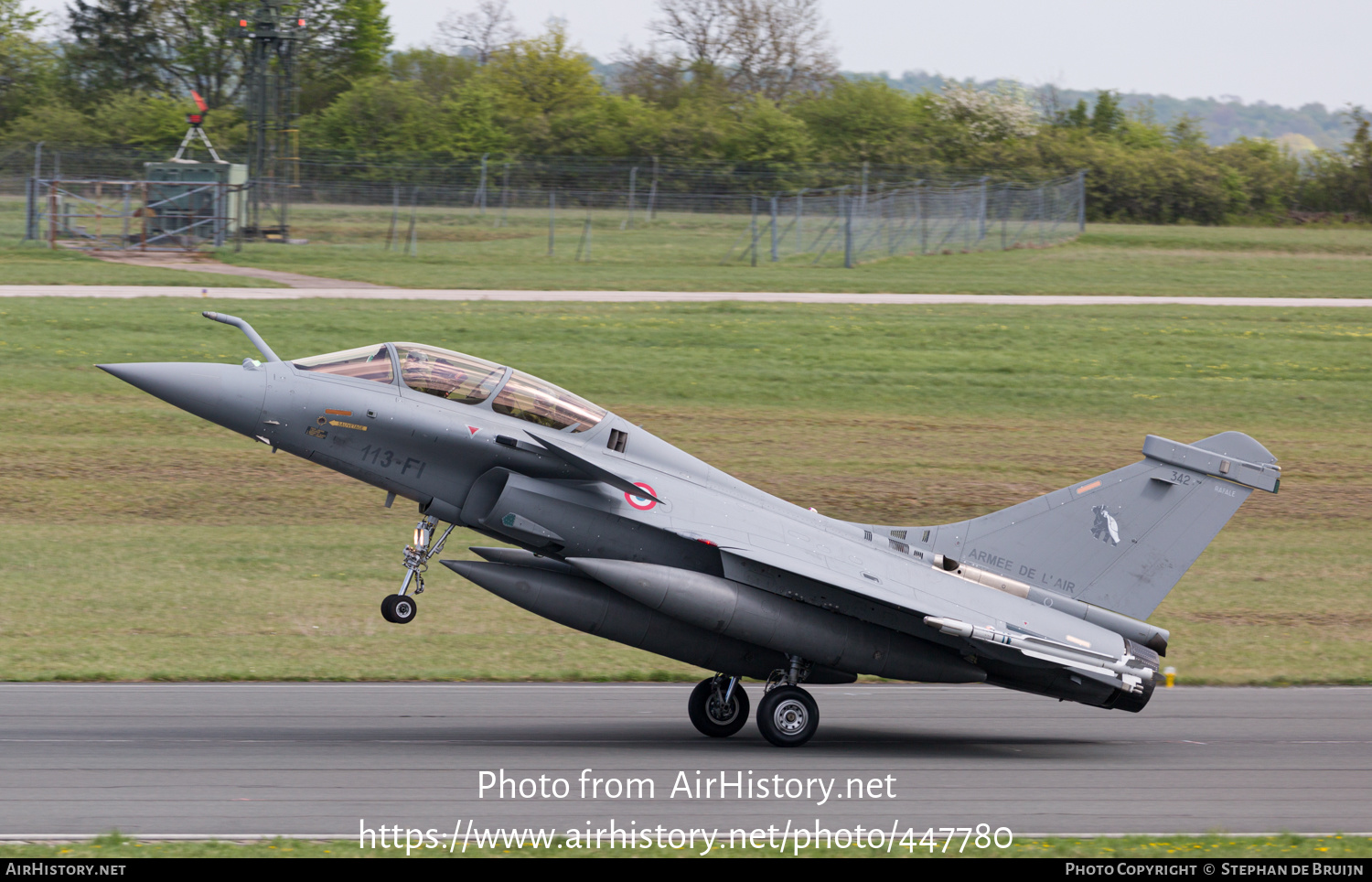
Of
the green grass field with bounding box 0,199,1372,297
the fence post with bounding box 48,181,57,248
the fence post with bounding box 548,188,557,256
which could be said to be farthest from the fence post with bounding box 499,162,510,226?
the fence post with bounding box 48,181,57,248

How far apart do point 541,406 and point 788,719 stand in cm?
373

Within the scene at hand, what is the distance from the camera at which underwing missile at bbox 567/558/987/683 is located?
11883 millimetres

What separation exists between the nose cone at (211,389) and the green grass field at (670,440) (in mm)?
4315

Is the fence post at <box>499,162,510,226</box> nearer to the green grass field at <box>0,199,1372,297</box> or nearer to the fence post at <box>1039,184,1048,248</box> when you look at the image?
the green grass field at <box>0,199,1372,297</box>

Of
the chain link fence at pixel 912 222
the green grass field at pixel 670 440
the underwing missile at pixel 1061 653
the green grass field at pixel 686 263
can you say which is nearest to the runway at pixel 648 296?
the green grass field at pixel 686 263

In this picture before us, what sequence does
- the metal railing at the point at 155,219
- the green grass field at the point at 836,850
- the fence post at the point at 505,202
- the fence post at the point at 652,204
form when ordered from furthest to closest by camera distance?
1. the fence post at the point at 652,204
2. the fence post at the point at 505,202
3. the metal railing at the point at 155,219
4. the green grass field at the point at 836,850

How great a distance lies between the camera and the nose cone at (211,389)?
38.1 feet

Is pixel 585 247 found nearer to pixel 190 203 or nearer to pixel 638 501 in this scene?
pixel 190 203

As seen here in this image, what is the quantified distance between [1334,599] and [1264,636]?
2.73 m

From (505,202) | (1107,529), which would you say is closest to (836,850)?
(1107,529)

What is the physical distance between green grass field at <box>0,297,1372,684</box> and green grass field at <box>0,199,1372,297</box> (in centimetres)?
473

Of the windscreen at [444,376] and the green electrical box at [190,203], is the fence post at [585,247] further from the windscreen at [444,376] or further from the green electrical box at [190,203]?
the windscreen at [444,376]

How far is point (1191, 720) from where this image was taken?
14.3 meters

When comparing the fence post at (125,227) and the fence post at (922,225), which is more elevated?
the fence post at (922,225)
